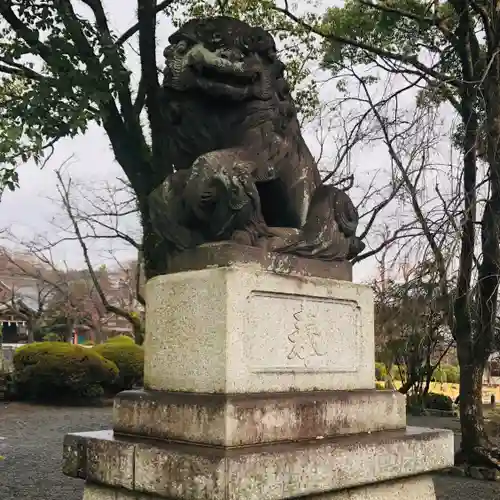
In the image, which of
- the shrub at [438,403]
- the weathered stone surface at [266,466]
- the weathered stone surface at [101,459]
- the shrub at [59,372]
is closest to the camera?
the weathered stone surface at [266,466]

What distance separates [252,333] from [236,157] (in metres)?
0.94

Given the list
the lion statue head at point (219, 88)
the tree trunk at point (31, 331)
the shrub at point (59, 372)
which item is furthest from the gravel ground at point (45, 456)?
the tree trunk at point (31, 331)

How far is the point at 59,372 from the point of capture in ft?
58.0

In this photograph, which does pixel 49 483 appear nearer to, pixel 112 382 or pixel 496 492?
pixel 496 492

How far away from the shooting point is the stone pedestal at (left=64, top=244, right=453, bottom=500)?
290 centimetres

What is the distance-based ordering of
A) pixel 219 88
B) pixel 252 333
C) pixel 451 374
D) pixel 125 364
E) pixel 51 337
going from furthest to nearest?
pixel 51 337
pixel 451 374
pixel 125 364
pixel 219 88
pixel 252 333

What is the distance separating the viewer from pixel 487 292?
9039 millimetres

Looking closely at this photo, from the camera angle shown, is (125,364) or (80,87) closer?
(80,87)

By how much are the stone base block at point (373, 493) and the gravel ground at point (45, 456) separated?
16.3ft

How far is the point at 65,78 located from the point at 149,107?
2.96 metres

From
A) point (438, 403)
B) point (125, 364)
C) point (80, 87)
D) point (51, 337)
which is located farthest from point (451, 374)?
point (80, 87)

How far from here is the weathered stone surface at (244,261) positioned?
3254 mm

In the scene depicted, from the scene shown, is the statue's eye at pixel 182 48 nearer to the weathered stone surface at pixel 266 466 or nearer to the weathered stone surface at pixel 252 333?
the weathered stone surface at pixel 252 333

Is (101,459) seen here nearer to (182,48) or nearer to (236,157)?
(236,157)
